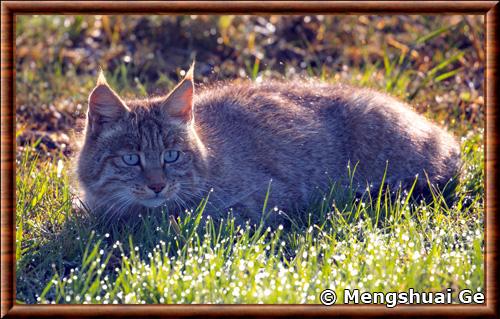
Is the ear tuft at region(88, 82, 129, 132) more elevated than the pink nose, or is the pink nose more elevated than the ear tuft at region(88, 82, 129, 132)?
the ear tuft at region(88, 82, 129, 132)

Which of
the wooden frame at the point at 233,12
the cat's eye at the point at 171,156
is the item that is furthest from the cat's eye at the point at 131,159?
the wooden frame at the point at 233,12

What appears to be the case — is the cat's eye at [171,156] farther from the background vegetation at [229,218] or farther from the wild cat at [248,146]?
the background vegetation at [229,218]

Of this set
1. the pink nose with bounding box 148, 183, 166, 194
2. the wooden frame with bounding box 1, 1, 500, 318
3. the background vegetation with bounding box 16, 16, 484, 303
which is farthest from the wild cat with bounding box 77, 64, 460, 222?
the wooden frame with bounding box 1, 1, 500, 318

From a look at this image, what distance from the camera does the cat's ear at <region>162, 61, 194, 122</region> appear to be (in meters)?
4.87

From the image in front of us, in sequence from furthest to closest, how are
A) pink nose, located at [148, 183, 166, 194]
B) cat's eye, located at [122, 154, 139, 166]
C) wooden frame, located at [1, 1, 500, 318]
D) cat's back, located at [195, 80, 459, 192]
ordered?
1. cat's back, located at [195, 80, 459, 192]
2. cat's eye, located at [122, 154, 139, 166]
3. pink nose, located at [148, 183, 166, 194]
4. wooden frame, located at [1, 1, 500, 318]

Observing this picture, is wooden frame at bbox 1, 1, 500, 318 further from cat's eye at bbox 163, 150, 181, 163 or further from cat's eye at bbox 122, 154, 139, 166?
cat's eye at bbox 163, 150, 181, 163

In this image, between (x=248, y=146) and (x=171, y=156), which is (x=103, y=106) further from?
(x=248, y=146)

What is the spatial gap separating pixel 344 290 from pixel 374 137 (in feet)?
6.86

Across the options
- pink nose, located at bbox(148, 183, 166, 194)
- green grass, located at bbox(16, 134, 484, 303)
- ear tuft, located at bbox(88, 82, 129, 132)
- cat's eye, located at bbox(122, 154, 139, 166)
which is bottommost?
green grass, located at bbox(16, 134, 484, 303)

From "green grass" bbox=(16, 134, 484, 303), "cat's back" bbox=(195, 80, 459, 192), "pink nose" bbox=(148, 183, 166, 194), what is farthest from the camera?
"cat's back" bbox=(195, 80, 459, 192)

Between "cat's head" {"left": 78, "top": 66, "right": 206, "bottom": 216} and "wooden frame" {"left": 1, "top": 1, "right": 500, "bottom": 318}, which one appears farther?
"cat's head" {"left": 78, "top": 66, "right": 206, "bottom": 216}

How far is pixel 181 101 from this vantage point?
4.92 metres

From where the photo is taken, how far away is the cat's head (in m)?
4.73

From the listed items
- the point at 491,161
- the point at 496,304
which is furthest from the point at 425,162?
the point at 496,304
